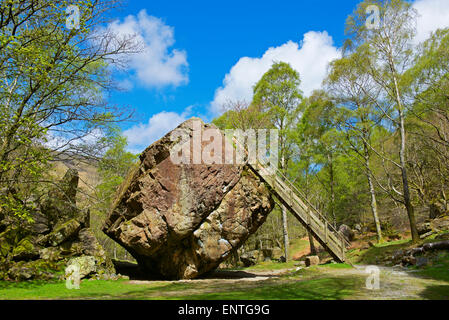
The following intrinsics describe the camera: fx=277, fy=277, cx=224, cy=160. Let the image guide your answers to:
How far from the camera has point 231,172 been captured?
46.4ft

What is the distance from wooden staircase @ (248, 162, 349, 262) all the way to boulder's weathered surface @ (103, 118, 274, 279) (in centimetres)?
134

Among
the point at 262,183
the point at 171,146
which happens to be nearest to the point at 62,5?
the point at 171,146

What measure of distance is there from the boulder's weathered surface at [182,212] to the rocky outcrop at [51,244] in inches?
57.4

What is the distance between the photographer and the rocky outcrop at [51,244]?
37.3ft

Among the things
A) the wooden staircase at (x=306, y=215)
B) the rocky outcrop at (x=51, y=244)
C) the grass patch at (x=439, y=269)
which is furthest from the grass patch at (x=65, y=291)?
the grass patch at (x=439, y=269)

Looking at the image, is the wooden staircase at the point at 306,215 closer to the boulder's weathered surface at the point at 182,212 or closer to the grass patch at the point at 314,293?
the boulder's weathered surface at the point at 182,212

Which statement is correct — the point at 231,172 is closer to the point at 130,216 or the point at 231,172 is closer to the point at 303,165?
the point at 130,216

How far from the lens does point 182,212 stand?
506 inches

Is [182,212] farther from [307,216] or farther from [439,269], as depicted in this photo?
[439,269]

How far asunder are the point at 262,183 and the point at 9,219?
12314 millimetres

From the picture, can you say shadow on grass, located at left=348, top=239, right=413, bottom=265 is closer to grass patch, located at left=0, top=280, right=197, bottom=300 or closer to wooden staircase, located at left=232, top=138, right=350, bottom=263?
wooden staircase, located at left=232, top=138, right=350, bottom=263

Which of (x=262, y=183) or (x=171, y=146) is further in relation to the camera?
(x=262, y=183)

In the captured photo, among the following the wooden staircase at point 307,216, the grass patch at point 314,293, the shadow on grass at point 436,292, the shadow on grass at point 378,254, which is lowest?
the shadow on grass at point 378,254

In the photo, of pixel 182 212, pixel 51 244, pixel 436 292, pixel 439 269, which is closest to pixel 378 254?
pixel 439 269
